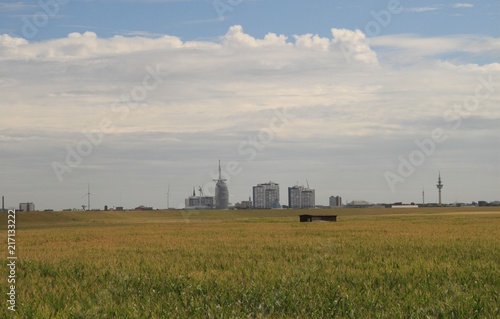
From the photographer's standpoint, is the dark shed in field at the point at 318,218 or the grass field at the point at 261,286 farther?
the dark shed in field at the point at 318,218

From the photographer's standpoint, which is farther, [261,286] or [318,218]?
[318,218]

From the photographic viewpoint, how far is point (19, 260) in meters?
28.1

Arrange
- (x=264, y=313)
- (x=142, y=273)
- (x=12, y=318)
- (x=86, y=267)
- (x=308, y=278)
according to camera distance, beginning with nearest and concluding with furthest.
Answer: (x=12, y=318)
(x=264, y=313)
(x=308, y=278)
(x=142, y=273)
(x=86, y=267)

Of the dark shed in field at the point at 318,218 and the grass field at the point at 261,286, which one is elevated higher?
the grass field at the point at 261,286

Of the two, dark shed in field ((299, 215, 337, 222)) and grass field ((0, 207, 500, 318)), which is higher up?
grass field ((0, 207, 500, 318))

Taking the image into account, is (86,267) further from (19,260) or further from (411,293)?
(411,293)

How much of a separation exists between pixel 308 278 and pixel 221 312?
5.64 metres

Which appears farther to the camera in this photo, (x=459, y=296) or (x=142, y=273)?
(x=142, y=273)

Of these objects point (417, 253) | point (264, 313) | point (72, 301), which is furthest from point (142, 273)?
point (417, 253)

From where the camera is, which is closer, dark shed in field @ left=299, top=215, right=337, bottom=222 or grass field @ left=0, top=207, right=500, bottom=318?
grass field @ left=0, top=207, right=500, bottom=318

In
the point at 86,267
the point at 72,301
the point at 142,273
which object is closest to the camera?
the point at 72,301

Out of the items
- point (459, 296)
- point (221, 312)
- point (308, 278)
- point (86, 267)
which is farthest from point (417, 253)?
point (221, 312)

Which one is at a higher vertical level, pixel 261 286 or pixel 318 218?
pixel 261 286

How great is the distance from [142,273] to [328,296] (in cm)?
760
